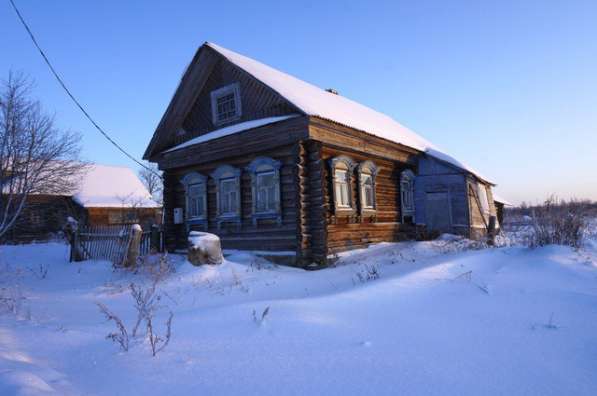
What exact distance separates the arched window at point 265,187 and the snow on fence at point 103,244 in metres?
3.24

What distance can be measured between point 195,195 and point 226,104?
10.5ft

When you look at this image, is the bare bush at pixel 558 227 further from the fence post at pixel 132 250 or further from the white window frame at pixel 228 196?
the fence post at pixel 132 250

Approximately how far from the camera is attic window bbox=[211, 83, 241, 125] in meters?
11.7

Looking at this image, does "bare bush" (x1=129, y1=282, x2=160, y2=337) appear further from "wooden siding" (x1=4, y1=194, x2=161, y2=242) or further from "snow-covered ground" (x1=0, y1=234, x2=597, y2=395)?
"wooden siding" (x1=4, y1=194, x2=161, y2=242)

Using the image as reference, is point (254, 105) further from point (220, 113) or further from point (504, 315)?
point (504, 315)

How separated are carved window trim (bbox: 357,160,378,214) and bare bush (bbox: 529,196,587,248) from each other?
492 centimetres

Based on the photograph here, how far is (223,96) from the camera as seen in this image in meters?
12.2

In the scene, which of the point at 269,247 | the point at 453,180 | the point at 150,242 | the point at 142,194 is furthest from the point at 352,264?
the point at 142,194

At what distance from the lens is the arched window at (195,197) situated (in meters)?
12.3

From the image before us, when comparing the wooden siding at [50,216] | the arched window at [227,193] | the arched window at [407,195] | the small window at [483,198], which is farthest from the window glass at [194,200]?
the wooden siding at [50,216]

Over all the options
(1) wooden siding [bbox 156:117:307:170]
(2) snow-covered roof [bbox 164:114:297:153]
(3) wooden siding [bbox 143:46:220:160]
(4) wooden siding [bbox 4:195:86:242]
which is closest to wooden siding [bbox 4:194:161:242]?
(4) wooden siding [bbox 4:195:86:242]

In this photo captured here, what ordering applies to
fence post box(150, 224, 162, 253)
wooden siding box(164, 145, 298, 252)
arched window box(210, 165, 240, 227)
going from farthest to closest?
fence post box(150, 224, 162, 253) < arched window box(210, 165, 240, 227) < wooden siding box(164, 145, 298, 252)

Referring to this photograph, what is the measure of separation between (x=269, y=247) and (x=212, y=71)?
20.4 feet

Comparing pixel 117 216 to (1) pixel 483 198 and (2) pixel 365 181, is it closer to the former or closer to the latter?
(2) pixel 365 181
